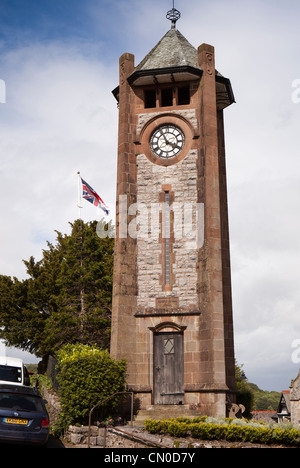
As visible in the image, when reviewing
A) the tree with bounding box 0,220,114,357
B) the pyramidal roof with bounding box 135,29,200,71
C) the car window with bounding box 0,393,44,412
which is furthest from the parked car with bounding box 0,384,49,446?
the pyramidal roof with bounding box 135,29,200,71

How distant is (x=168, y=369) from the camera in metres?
22.2

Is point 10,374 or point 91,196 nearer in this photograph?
point 10,374

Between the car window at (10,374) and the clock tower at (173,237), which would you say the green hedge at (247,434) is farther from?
the car window at (10,374)

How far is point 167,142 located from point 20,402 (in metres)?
14.9

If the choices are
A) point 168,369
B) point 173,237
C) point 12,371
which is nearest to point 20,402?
point 12,371

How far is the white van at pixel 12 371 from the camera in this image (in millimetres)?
18062

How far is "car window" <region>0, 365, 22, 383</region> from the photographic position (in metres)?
18.0

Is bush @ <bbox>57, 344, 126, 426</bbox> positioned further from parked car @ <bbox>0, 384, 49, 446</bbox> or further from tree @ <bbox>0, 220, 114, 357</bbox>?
tree @ <bbox>0, 220, 114, 357</bbox>

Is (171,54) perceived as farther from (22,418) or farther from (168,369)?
(22,418)

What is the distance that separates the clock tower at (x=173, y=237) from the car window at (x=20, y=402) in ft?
29.1

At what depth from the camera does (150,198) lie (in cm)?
2420

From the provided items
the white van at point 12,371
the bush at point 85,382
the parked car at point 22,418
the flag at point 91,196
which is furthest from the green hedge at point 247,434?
the flag at point 91,196

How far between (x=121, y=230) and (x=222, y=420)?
30.7 feet

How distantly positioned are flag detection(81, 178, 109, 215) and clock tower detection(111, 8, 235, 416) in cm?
701
